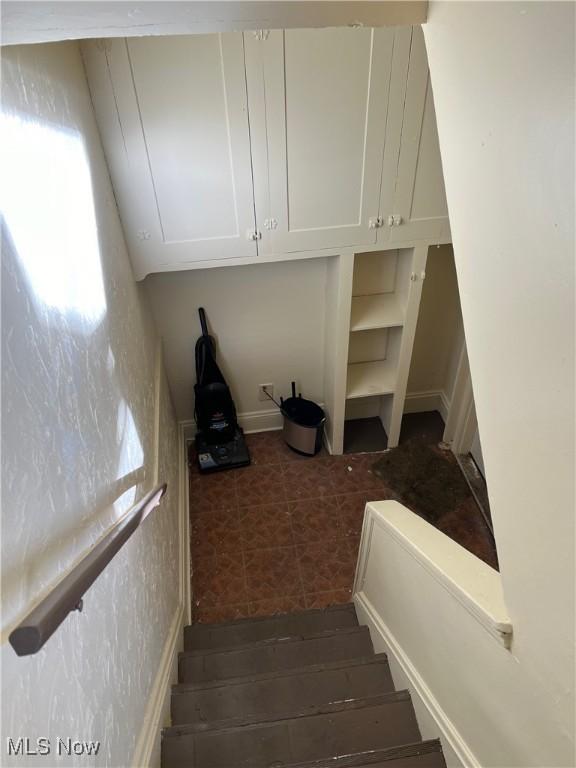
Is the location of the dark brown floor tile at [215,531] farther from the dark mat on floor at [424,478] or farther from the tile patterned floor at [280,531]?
the dark mat on floor at [424,478]

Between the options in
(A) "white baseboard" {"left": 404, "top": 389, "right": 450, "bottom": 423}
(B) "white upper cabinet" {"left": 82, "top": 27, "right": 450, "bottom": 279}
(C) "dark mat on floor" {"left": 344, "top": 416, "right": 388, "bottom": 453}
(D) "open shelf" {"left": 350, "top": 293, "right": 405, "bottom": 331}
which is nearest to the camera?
(B) "white upper cabinet" {"left": 82, "top": 27, "right": 450, "bottom": 279}

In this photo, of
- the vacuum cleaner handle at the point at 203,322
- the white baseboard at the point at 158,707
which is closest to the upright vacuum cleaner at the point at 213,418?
the vacuum cleaner handle at the point at 203,322

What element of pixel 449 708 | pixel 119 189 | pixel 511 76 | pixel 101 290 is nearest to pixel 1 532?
pixel 511 76

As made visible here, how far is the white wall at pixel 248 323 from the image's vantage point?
9.75ft

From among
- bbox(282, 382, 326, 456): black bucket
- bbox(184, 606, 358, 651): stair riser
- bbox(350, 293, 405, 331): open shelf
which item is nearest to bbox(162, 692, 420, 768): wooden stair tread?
bbox(184, 606, 358, 651): stair riser

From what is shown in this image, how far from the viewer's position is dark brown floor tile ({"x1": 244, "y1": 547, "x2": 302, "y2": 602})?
9.10 feet

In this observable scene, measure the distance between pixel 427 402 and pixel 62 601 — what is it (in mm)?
3341

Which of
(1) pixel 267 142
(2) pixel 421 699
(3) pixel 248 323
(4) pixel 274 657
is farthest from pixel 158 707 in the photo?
(1) pixel 267 142

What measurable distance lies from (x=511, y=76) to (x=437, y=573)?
1.19m

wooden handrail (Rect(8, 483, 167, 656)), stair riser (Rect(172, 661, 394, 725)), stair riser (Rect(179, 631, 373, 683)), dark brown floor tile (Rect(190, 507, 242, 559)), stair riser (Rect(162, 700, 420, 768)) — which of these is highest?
wooden handrail (Rect(8, 483, 167, 656))

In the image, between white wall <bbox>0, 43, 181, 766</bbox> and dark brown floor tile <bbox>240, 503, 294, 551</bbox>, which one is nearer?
white wall <bbox>0, 43, 181, 766</bbox>

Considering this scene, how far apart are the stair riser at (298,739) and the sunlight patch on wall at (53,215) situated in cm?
138

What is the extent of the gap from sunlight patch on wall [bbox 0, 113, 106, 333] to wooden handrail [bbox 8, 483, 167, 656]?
19.6 inches

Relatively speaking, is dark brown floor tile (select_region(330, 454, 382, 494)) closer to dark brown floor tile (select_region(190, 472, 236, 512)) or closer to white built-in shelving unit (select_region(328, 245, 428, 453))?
white built-in shelving unit (select_region(328, 245, 428, 453))
